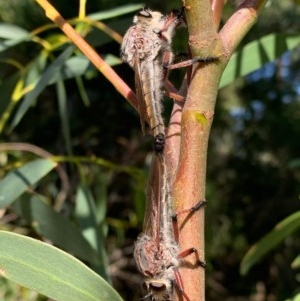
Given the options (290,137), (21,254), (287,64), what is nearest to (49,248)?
(21,254)

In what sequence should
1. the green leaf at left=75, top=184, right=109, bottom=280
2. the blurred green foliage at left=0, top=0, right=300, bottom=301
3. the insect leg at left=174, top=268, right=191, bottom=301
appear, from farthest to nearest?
1. the blurred green foliage at left=0, top=0, right=300, bottom=301
2. the green leaf at left=75, top=184, right=109, bottom=280
3. the insect leg at left=174, top=268, right=191, bottom=301

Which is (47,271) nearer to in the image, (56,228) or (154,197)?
(154,197)

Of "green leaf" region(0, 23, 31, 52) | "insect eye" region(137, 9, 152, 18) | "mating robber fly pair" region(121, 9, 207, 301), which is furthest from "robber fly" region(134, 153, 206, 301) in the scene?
"green leaf" region(0, 23, 31, 52)

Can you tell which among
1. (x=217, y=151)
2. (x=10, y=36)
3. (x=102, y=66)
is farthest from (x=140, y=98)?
(x=217, y=151)

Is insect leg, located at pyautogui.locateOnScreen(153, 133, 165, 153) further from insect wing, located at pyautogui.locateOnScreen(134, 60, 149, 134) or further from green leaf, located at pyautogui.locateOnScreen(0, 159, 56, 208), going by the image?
green leaf, located at pyautogui.locateOnScreen(0, 159, 56, 208)

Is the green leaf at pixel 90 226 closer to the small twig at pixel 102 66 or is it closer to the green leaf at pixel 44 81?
the green leaf at pixel 44 81
